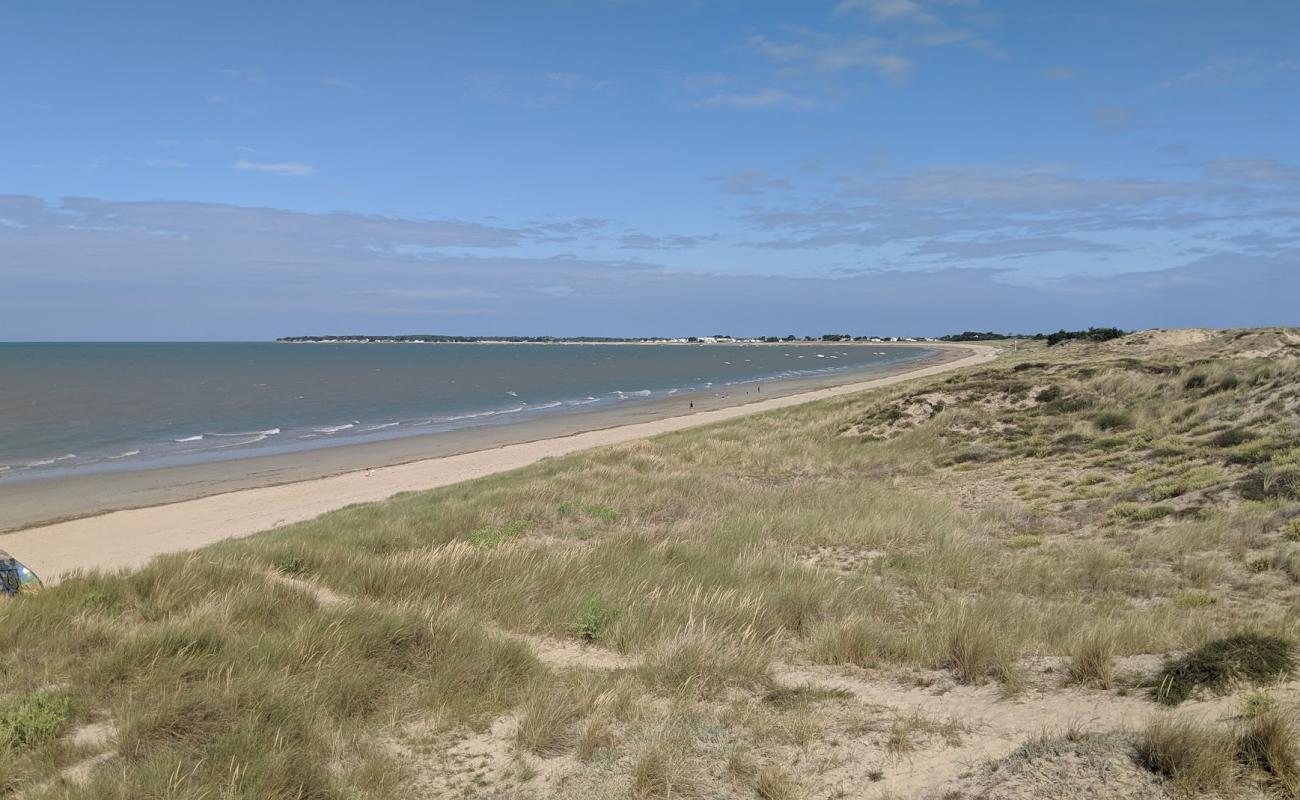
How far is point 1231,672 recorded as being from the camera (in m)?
5.78

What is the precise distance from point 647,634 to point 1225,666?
4564 mm

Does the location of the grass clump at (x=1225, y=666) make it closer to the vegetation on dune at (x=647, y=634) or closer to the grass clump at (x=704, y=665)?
the vegetation on dune at (x=647, y=634)

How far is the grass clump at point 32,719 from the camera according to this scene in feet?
16.6

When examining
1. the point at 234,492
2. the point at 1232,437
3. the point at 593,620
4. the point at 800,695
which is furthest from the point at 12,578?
the point at 1232,437

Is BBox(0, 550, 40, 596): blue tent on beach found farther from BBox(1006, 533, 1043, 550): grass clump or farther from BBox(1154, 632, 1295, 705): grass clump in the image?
BBox(1006, 533, 1043, 550): grass clump

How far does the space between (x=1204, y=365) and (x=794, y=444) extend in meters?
12.8

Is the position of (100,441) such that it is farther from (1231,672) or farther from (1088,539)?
(1231,672)

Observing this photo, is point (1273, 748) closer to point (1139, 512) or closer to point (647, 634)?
point (647, 634)

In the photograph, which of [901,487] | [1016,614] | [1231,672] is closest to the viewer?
[1231,672]

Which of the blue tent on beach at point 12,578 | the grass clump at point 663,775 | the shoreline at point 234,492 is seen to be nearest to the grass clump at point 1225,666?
the grass clump at point 663,775

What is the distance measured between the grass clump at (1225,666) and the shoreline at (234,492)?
50.6 ft

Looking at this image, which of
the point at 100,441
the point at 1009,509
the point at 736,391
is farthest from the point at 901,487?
the point at 736,391

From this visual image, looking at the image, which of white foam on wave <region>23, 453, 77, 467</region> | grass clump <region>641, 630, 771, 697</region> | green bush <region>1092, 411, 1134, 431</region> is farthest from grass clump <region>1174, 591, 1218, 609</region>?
white foam on wave <region>23, 453, 77, 467</region>

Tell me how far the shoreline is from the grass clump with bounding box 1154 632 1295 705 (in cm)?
1542
